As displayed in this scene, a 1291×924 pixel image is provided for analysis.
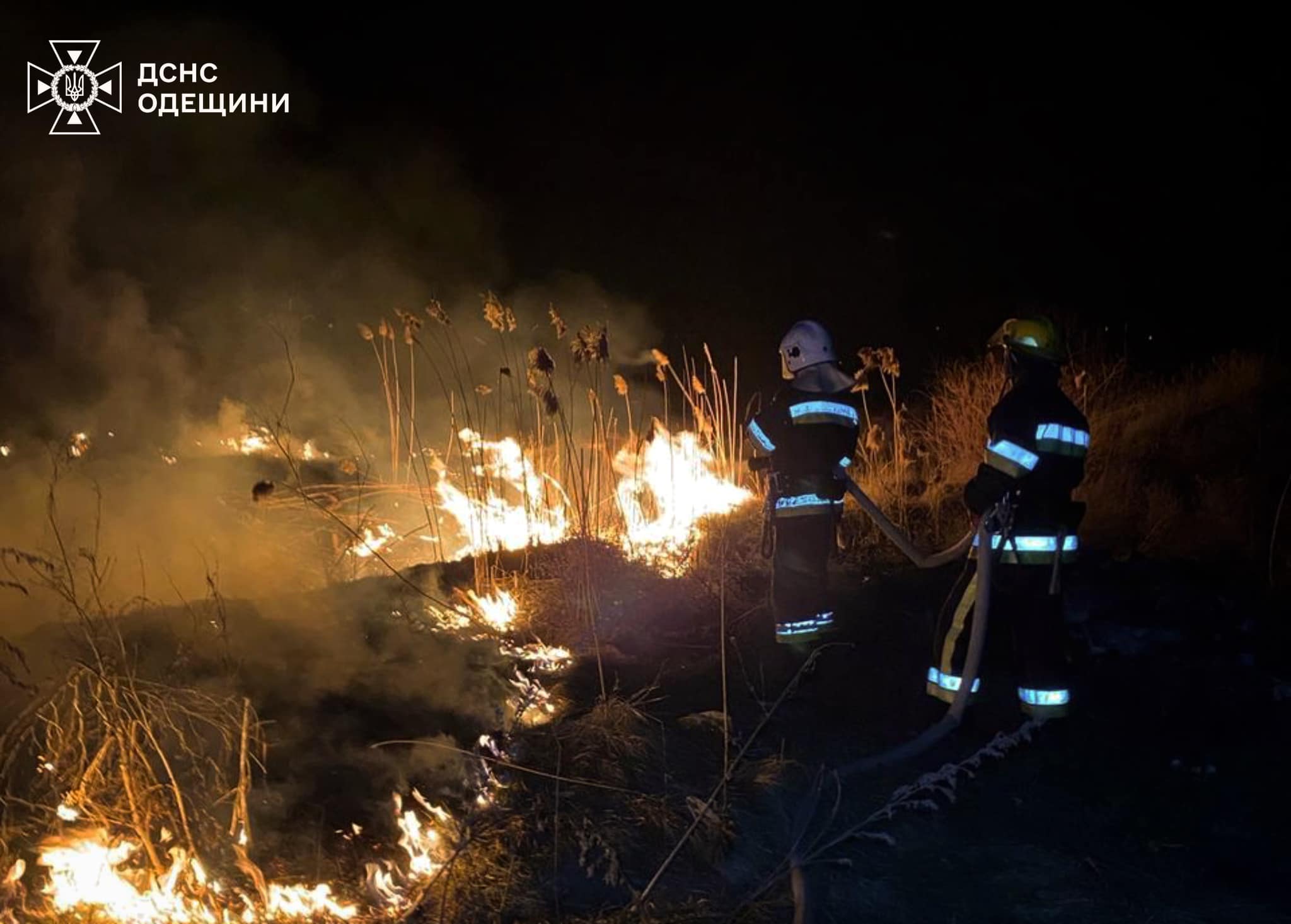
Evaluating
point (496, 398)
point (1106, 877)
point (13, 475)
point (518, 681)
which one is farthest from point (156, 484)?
point (1106, 877)

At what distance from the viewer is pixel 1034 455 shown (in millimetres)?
4438

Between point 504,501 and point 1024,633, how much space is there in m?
3.63

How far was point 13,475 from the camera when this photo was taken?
29.3 feet

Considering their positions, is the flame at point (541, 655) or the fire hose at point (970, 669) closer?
the fire hose at point (970, 669)

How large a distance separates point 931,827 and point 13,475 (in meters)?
8.40

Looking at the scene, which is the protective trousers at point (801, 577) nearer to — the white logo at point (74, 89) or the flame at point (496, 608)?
the flame at point (496, 608)

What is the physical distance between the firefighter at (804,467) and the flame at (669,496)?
48.4 inches

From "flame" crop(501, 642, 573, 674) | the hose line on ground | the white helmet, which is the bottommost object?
"flame" crop(501, 642, 573, 674)

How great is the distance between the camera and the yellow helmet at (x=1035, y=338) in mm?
4512

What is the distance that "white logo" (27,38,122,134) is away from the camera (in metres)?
11.6

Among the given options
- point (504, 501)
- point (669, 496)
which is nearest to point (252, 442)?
point (504, 501)

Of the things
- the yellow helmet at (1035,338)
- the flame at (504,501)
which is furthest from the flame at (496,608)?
the yellow helmet at (1035,338)

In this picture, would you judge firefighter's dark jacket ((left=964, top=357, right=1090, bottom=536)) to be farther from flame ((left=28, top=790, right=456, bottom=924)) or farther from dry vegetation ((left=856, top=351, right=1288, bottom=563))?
flame ((left=28, top=790, right=456, bottom=924))

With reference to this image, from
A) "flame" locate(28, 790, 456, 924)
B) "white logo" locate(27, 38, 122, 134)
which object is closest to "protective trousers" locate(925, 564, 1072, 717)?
"flame" locate(28, 790, 456, 924)
